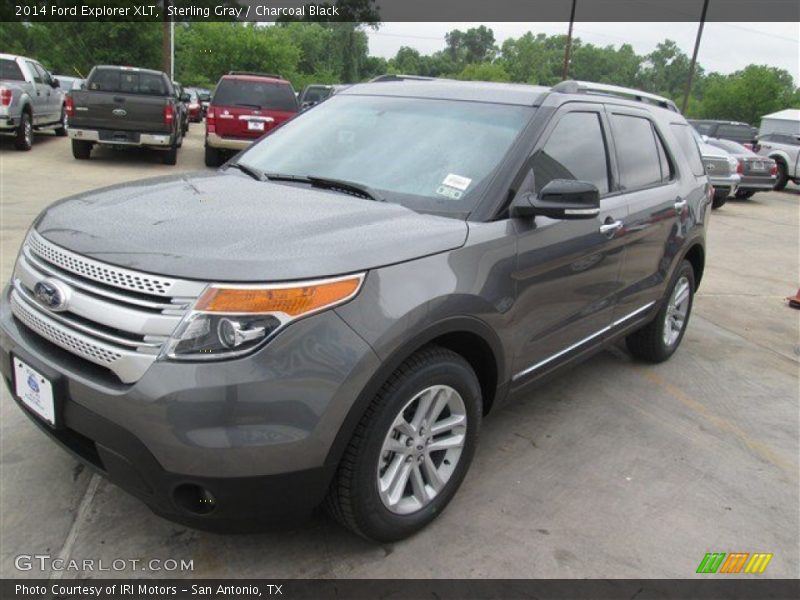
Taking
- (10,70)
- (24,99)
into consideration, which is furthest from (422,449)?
(10,70)

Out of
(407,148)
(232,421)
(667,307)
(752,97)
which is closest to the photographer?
(232,421)

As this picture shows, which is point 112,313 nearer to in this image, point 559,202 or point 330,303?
point 330,303

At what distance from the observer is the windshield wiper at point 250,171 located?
10.8ft

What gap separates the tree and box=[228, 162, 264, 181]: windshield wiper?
1956 inches

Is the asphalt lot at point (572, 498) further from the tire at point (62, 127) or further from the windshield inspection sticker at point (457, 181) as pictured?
the tire at point (62, 127)

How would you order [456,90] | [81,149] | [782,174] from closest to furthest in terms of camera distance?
[456,90] → [81,149] → [782,174]

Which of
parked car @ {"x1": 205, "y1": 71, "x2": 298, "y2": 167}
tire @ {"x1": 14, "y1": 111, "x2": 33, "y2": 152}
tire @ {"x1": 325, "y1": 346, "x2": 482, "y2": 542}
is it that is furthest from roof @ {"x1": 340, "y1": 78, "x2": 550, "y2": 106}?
tire @ {"x1": 14, "y1": 111, "x2": 33, "y2": 152}

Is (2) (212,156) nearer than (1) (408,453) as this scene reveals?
No

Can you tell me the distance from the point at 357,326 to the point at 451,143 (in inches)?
51.8

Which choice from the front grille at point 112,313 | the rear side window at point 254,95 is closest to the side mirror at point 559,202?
the front grille at point 112,313

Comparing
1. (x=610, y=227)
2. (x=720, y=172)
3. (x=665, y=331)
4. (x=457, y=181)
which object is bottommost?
(x=665, y=331)

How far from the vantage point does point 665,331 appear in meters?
4.80

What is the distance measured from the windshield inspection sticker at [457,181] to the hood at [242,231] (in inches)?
10.6

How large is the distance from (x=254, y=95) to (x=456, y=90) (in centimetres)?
1095
